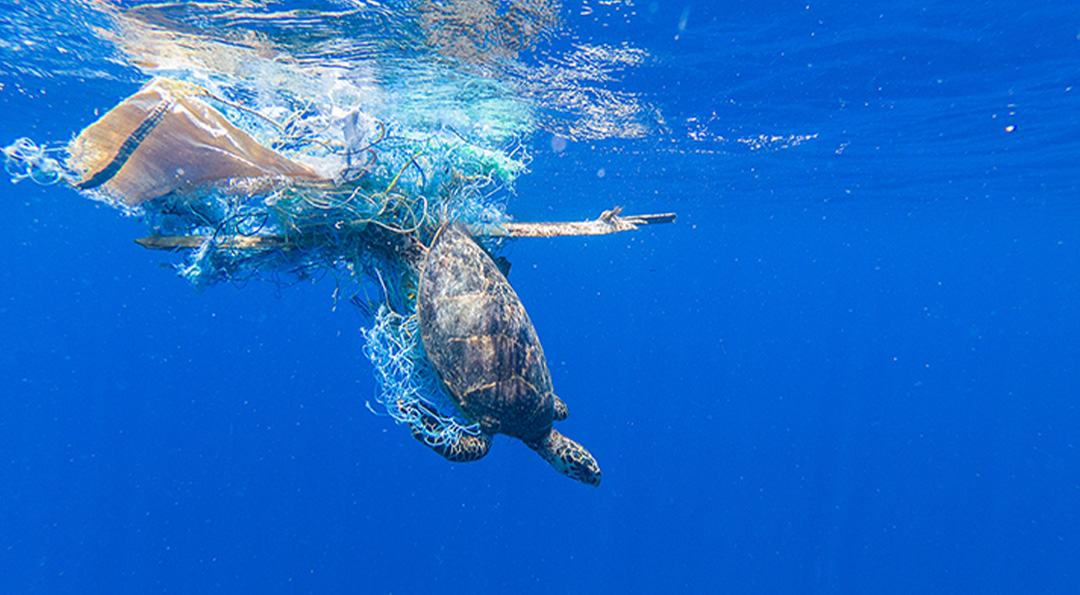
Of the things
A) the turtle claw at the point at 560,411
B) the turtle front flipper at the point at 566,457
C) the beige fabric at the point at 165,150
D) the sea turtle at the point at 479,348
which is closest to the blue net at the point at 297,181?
the beige fabric at the point at 165,150

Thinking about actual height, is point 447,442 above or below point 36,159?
below

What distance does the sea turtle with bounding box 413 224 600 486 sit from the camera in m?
3.59

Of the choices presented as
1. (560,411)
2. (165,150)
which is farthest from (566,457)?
(165,150)

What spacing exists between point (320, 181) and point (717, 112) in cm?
938

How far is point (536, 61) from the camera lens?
24.0ft

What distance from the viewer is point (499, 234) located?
187 inches

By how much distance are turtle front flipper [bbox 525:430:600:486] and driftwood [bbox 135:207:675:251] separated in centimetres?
191

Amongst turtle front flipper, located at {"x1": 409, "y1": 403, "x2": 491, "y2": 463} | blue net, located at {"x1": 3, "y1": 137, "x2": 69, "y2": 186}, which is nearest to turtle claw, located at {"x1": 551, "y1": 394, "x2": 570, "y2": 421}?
turtle front flipper, located at {"x1": 409, "y1": 403, "x2": 491, "y2": 463}

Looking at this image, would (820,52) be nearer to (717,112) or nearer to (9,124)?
(717,112)

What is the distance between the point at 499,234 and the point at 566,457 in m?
2.15

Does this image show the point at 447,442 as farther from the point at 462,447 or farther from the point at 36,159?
the point at 36,159

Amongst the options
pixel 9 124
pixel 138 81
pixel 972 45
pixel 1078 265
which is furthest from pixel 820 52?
pixel 1078 265

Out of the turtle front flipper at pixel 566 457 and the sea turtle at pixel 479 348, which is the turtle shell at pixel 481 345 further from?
the turtle front flipper at pixel 566 457

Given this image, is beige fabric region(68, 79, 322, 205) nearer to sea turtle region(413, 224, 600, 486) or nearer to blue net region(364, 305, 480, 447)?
sea turtle region(413, 224, 600, 486)
